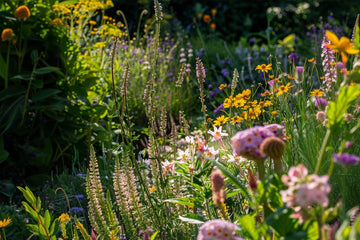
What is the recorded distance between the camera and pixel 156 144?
6.21ft

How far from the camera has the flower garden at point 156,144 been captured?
122 cm

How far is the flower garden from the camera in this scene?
1.22 m

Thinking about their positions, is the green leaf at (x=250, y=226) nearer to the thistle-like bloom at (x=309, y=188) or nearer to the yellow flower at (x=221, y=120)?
the thistle-like bloom at (x=309, y=188)

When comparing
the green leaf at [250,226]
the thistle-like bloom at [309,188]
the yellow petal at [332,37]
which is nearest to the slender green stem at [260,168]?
the green leaf at [250,226]

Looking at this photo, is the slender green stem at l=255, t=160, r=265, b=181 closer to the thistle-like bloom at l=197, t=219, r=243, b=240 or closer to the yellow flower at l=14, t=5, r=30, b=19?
the thistle-like bloom at l=197, t=219, r=243, b=240

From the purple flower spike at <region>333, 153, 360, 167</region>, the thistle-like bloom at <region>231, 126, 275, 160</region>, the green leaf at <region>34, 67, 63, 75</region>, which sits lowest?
the green leaf at <region>34, 67, 63, 75</region>

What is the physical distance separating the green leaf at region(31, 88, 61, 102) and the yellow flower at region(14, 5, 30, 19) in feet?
1.94

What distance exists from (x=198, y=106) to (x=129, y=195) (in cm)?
316

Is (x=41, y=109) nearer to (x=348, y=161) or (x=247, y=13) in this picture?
(x=348, y=161)

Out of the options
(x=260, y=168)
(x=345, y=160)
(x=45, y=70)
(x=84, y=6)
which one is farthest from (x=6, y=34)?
(x=345, y=160)

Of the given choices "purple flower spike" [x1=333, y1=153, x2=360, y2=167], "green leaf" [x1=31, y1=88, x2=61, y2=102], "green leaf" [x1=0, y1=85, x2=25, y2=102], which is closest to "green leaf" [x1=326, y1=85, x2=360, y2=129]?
"purple flower spike" [x1=333, y1=153, x2=360, y2=167]

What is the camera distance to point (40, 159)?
11.5 feet

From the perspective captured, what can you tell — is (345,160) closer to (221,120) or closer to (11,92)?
(221,120)

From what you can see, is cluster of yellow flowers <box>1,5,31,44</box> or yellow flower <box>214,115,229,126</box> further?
cluster of yellow flowers <box>1,5,31,44</box>
